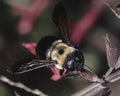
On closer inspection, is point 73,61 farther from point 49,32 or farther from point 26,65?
point 49,32

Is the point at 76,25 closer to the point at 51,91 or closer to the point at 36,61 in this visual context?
the point at 51,91

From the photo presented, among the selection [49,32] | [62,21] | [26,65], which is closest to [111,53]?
[26,65]

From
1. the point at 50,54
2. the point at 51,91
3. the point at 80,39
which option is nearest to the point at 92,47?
the point at 80,39

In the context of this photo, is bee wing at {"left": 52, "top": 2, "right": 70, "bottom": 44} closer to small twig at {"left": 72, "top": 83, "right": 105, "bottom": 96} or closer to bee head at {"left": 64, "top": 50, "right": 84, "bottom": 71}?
bee head at {"left": 64, "top": 50, "right": 84, "bottom": 71}

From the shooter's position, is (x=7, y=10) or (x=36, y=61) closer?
(x=36, y=61)

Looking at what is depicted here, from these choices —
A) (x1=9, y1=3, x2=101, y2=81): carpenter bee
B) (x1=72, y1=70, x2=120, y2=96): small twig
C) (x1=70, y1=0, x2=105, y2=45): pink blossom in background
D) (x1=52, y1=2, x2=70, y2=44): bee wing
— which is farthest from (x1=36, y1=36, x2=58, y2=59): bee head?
(x1=70, y1=0, x2=105, y2=45): pink blossom in background

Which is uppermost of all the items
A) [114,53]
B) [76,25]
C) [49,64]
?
[76,25]

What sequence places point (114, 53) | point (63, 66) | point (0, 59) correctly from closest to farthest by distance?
point (114, 53), point (63, 66), point (0, 59)
